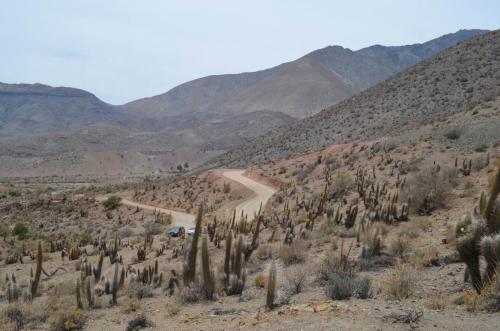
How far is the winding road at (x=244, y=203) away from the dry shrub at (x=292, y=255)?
11597mm

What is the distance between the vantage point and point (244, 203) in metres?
33.8

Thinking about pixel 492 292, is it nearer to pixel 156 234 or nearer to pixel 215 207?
pixel 156 234

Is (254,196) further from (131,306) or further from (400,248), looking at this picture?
(131,306)

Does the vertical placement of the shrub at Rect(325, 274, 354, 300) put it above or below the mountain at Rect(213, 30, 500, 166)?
below

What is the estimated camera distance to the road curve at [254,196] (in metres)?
30.2

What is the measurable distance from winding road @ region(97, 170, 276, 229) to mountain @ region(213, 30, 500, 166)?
38.1 feet

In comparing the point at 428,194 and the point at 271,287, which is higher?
the point at 428,194

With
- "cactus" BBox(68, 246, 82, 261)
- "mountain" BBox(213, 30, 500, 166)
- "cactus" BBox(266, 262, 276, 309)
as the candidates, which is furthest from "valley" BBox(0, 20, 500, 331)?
"mountain" BBox(213, 30, 500, 166)

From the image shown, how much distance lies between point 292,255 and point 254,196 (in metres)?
21.7

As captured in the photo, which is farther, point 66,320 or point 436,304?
point 66,320

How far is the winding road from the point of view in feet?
102

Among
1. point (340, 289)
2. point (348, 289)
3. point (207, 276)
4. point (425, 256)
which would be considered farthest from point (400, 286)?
point (207, 276)

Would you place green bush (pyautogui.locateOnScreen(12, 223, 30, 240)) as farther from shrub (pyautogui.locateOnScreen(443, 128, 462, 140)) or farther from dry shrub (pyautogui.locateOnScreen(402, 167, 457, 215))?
shrub (pyautogui.locateOnScreen(443, 128, 462, 140))

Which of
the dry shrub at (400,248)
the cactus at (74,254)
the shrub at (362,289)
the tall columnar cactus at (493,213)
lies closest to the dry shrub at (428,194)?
the dry shrub at (400,248)
